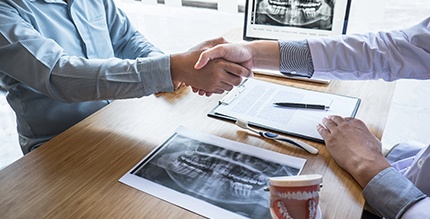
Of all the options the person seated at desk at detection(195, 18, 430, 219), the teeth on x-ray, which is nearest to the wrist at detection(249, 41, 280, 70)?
the person seated at desk at detection(195, 18, 430, 219)

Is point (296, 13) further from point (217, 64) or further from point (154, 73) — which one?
point (154, 73)

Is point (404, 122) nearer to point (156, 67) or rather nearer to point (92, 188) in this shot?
point (156, 67)

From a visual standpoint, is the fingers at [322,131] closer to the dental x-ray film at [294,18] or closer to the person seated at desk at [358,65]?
the person seated at desk at [358,65]

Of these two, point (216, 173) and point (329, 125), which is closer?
point (216, 173)

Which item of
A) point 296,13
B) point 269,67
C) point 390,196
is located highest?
point 296,13

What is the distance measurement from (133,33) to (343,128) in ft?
2.94

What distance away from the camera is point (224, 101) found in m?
0.97

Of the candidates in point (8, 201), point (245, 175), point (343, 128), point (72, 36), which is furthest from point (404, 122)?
point (8, 201)

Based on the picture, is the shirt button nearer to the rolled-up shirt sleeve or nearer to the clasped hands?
the clasped hands

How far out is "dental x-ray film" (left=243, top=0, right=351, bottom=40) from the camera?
116cm

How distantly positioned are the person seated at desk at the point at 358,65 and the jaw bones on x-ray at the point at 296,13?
237 millimetres

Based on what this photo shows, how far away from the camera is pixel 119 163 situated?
0.74 meters

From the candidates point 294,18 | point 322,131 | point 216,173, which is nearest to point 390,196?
point 322,131

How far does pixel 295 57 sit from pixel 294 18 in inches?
12.3
